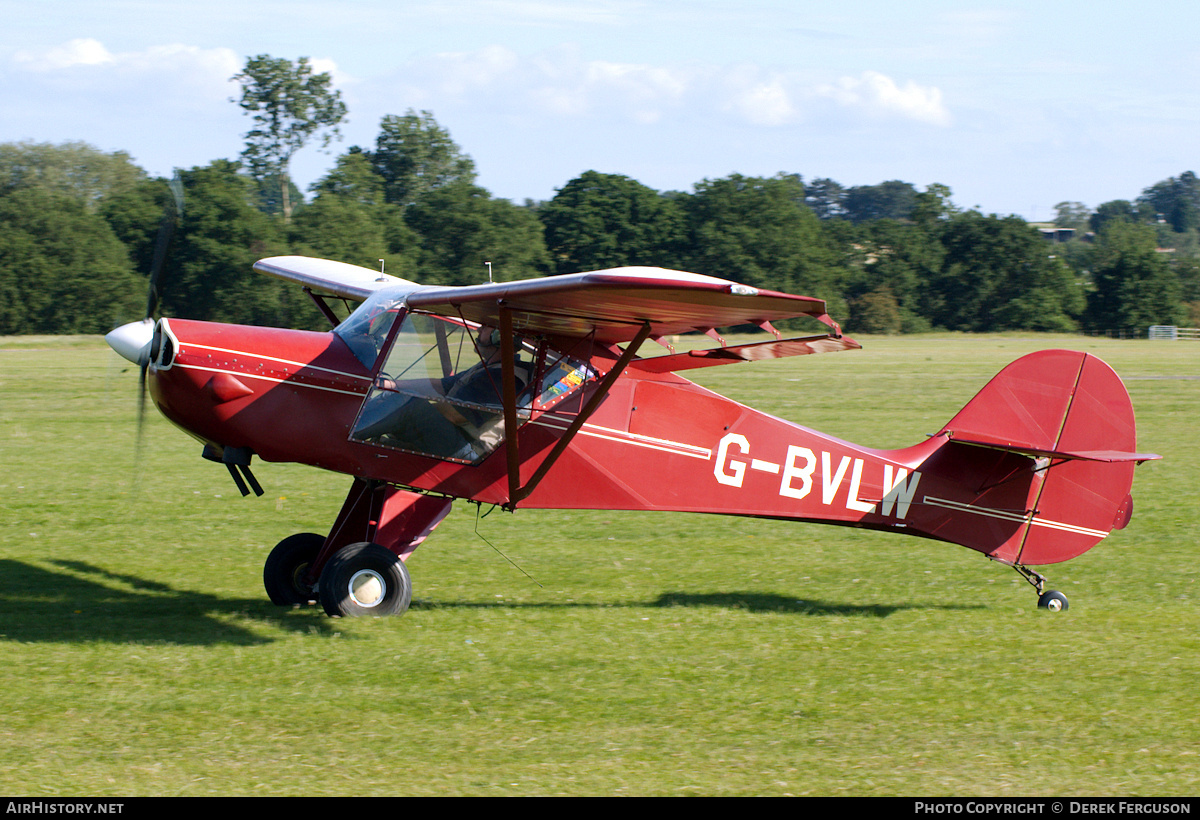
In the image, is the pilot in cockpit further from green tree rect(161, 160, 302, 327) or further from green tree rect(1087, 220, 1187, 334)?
green tree rect(1087, 220, 1187, 334)

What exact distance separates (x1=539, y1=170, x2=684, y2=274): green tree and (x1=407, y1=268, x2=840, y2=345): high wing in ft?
214

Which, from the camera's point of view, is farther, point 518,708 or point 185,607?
point 185,607

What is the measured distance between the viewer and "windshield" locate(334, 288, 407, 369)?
7875mm

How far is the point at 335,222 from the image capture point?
2324 inches

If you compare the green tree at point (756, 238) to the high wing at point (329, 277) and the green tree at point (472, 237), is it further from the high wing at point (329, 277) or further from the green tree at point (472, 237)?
the high wing at point (329, 277)

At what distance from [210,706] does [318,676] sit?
737mm

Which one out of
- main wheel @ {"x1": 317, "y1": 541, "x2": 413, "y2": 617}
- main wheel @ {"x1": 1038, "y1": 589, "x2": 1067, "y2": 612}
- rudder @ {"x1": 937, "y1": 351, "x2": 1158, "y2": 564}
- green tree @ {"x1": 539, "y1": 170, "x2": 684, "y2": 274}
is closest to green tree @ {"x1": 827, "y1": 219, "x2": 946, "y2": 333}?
green tree @ {"x1": 539, "y1": 170, "x2": 684, "y2": 274}

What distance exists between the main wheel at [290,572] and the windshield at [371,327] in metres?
1.83

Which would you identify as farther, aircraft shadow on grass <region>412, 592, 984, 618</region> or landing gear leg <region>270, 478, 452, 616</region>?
aircraft shadow on grass <region>412, 592, 984, 618</region>

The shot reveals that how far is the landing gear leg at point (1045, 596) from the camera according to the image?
8875mm

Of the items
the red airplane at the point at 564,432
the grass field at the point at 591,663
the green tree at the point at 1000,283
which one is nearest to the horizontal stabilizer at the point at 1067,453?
→ the red airplane at the point at 564,432

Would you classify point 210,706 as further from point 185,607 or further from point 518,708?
point 185,607

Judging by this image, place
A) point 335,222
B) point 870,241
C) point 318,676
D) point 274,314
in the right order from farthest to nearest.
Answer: point 870,241
point 335,222
point 274,314
point 318,676
